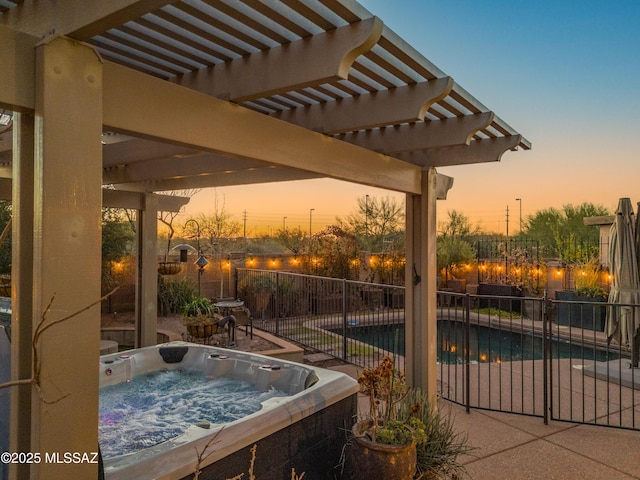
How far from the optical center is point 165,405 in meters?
4.11

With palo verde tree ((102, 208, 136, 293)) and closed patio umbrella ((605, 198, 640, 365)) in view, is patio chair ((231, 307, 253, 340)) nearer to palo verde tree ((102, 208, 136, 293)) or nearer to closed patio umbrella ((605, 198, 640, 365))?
palo verde tree ((102, 208, 136, 293))

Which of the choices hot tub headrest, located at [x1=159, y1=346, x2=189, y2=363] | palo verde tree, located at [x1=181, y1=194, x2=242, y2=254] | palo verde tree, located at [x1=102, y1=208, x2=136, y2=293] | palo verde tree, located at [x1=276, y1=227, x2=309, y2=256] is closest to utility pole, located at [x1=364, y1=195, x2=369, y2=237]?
palo verde tree, located at [x1=276, y1=227, x2=309, y2=256]

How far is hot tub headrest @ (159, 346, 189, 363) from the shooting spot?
4777mm

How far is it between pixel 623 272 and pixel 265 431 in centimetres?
537

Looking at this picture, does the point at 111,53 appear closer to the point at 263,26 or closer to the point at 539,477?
the point at 263,26

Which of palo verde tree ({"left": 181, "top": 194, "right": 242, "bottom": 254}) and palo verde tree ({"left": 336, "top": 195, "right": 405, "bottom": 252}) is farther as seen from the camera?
palo verde tree ({"left": 336, "top": 195, "right": 405, "bottom": 252})

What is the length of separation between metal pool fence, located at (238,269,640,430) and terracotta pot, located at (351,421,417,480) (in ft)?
6.93

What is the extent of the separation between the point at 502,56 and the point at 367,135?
6.32 metres

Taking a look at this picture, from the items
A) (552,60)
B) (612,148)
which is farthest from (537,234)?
(552,60)

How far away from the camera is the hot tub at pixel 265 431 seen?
6.58 feet

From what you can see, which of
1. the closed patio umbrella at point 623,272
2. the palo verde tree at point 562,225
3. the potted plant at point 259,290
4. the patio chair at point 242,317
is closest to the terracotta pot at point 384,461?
the closed patio umbrella at point 623,272

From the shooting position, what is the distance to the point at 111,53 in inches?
83.0

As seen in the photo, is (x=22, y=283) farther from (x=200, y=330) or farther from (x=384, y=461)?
(x=200, y=330)

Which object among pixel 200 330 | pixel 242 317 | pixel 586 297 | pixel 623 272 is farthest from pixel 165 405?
pixel 586 297
